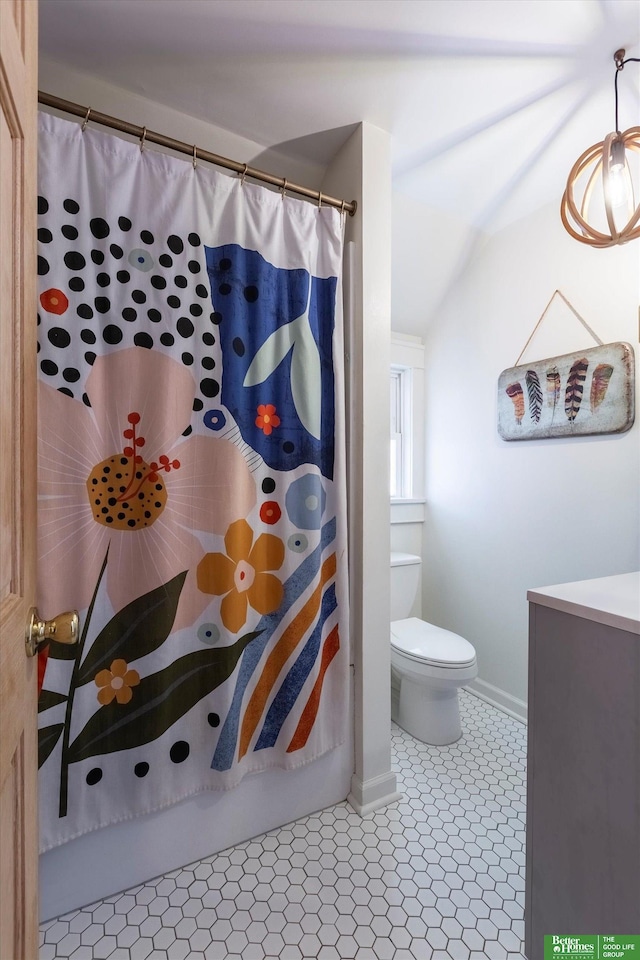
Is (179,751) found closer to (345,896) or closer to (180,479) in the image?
(345,896)

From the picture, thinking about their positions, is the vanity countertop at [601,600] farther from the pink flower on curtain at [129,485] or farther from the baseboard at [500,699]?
the baseboard at [500,699]

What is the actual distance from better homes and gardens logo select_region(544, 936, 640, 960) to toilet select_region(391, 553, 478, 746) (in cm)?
84

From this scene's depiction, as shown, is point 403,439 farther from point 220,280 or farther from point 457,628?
point 220,280

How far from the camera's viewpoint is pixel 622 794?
86 centimetres

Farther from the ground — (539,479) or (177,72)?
(177,72)

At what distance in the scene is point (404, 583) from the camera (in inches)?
96.7

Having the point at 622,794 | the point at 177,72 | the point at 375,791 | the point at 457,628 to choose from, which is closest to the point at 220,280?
the point at 177,72

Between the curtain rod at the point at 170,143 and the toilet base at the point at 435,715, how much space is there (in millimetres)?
1942

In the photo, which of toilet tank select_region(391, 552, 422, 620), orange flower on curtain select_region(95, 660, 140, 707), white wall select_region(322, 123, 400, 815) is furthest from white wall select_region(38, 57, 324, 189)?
toilet tank select_region(391, 552, 422, 620)

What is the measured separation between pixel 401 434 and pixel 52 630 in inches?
90.8

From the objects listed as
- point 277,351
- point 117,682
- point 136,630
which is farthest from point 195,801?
→ point 277,351

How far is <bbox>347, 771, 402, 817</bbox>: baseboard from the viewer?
1.55 m

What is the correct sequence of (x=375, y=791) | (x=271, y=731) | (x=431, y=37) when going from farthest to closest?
(x=375, y=791) < (x=271, y=731) < (x=431, y=37)

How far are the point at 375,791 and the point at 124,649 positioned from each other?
106cm
